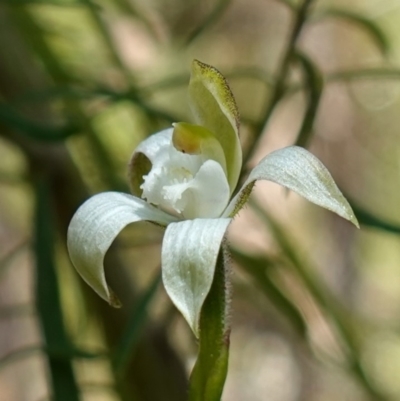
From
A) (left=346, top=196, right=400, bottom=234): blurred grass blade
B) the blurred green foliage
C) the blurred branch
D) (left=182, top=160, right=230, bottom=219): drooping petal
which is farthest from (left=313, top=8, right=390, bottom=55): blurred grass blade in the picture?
the blurred branch

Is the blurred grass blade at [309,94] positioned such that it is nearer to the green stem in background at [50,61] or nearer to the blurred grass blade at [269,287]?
the blurred grass blade at [269,287]

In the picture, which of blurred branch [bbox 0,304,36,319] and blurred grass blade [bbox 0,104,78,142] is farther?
blurred branch [bbox 0,304,36,319]

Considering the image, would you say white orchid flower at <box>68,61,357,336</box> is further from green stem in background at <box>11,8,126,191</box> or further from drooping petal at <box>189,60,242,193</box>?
green stem in background at <box>11,8,126,191</box>

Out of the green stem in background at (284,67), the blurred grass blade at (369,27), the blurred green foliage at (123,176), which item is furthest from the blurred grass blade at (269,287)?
the blurred grass blade at (369,27)

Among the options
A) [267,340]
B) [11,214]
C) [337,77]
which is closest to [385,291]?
[267,340]

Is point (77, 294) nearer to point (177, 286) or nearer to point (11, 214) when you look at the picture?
point (177, 286)

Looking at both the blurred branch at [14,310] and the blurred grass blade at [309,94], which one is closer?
the blurred grass blade at [309,94]

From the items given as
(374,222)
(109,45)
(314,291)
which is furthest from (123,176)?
(374,222)

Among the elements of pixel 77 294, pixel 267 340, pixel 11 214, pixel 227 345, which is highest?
pixel 227 345
